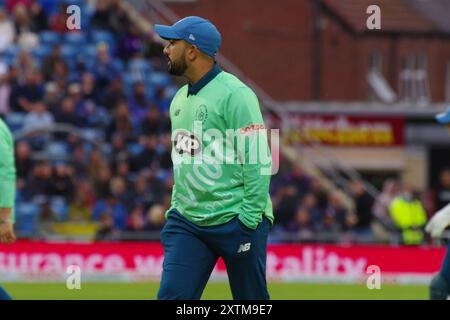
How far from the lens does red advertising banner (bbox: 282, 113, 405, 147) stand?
1393 inches

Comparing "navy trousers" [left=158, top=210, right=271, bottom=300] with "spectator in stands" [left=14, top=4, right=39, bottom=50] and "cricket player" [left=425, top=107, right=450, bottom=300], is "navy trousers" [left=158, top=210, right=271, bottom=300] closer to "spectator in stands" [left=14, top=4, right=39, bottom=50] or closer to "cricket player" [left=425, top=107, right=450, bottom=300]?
"cricket player" [left=425, top=107, right=450, bottom=300]

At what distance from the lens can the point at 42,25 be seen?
27125 millimetres

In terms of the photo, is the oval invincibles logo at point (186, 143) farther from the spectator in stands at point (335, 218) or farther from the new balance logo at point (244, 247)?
the spectator in stands at point (335, 218)

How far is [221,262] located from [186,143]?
13012mm

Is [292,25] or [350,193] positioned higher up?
[292,25]

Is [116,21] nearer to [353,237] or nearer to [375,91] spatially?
[353,237]

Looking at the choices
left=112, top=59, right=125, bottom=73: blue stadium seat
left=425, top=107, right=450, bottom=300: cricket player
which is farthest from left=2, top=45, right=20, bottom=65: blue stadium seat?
left=425, top=107, right=450, bottom=300: cricket player

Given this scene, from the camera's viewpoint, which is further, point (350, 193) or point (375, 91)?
point (375, 91)

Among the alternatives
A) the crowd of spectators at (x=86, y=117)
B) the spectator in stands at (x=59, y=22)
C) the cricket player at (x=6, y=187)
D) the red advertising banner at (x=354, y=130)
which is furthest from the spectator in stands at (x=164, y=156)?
the cricket player at (x=6, y=187)

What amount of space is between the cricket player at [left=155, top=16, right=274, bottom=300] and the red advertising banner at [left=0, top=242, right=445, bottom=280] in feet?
41.8

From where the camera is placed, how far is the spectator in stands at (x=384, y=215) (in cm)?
2648

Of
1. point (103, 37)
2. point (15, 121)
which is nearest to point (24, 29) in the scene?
point (103, 37)
